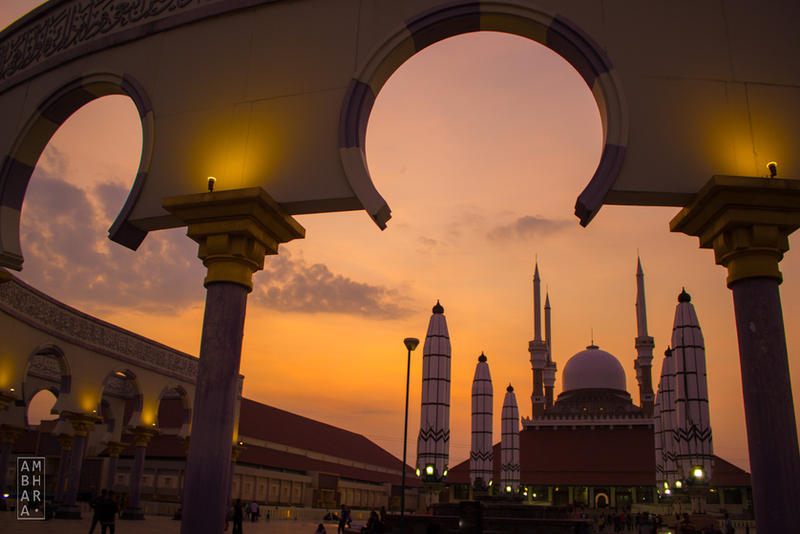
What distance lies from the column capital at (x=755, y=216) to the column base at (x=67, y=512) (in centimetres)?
2376

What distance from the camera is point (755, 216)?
6273 millimetres

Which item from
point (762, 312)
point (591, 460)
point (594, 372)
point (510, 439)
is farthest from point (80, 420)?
point (594, 372)

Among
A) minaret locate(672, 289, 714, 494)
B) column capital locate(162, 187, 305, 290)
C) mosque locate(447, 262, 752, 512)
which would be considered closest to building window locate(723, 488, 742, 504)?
mosque locate(447, 262, 752, 512)

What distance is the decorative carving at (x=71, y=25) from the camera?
865cm

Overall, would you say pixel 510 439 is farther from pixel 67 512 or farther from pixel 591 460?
pixel 67 512

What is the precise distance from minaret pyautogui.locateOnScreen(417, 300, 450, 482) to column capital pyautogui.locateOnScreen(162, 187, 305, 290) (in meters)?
12.4

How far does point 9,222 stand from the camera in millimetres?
9266

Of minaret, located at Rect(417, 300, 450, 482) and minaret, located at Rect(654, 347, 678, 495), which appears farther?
minaret, located at Rect(654, 347, 678, 495)

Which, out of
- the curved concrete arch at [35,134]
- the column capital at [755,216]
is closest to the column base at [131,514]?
the curved concrete arch at [35,134]

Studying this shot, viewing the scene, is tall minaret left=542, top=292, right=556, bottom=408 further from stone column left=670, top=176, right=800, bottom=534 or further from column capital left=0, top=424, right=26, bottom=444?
stone column left=670, top=176, right=800, bottom=534

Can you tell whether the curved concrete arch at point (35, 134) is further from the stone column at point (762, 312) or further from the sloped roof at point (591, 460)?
the sloped roof at point (591, 460)

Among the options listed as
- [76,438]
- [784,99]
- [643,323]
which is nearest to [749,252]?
[784,99]

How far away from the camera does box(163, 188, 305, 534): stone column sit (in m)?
6.40

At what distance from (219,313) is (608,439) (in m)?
41.7
